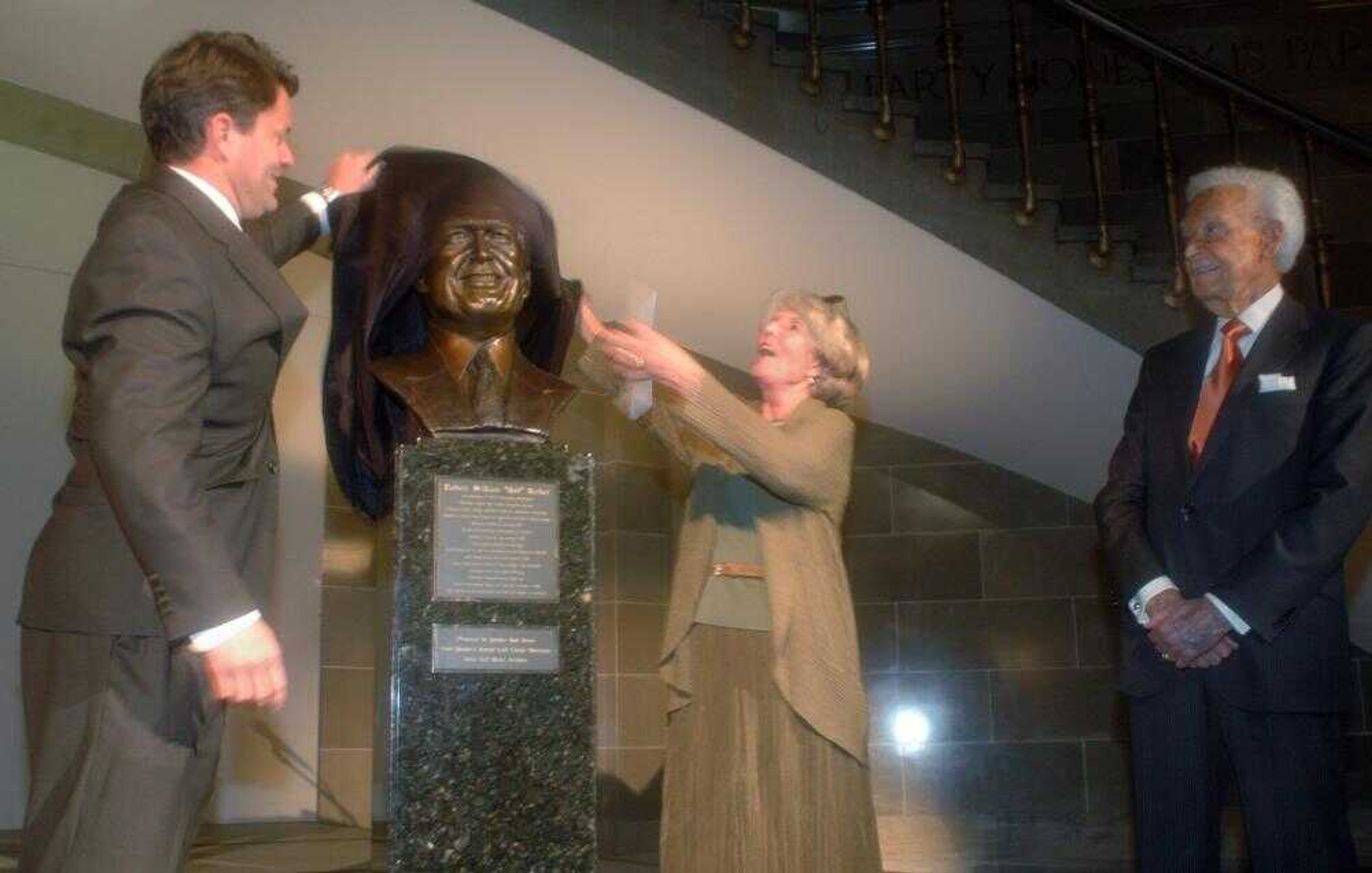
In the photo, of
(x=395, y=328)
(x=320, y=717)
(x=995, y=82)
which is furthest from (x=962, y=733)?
(x=395, y=328)

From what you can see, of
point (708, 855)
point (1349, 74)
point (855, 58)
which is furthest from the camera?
point (855, 58)

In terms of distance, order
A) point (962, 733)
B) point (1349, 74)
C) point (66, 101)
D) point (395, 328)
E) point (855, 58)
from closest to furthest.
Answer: point (395, 328)
point (66, 101)
point (962, 733)
point (1349, 74)
point (855, 58)

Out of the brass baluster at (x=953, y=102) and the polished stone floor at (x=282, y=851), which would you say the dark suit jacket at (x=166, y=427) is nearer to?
the polished stone floor at (x=282, y=851)

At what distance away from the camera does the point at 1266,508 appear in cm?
302

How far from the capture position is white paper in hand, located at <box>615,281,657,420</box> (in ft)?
9.27

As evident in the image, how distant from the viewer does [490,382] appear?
2.94 m

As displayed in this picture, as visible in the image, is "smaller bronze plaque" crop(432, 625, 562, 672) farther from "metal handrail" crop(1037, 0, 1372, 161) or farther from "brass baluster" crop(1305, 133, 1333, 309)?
"metal handrail" crop(1037, 0, 1372, 161)

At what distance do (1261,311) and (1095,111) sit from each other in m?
2.61

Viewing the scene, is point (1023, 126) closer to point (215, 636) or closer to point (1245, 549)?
point (1245, 549)

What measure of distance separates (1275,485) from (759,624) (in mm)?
1026

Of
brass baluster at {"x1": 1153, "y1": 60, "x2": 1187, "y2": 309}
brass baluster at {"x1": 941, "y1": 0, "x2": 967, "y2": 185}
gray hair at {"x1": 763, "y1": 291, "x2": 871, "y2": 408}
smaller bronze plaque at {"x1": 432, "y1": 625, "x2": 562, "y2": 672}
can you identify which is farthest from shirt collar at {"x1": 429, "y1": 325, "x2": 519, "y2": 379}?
brass baluster at {"x1": 1153, "y1": 60, "x2": 1187, "y2": 309}

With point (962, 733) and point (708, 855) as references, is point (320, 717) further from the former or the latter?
point (708, 855)

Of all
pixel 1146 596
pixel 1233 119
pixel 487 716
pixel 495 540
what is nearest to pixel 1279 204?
pixel 1146 596

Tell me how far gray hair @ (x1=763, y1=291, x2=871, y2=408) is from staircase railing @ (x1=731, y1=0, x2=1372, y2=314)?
1907 mm
